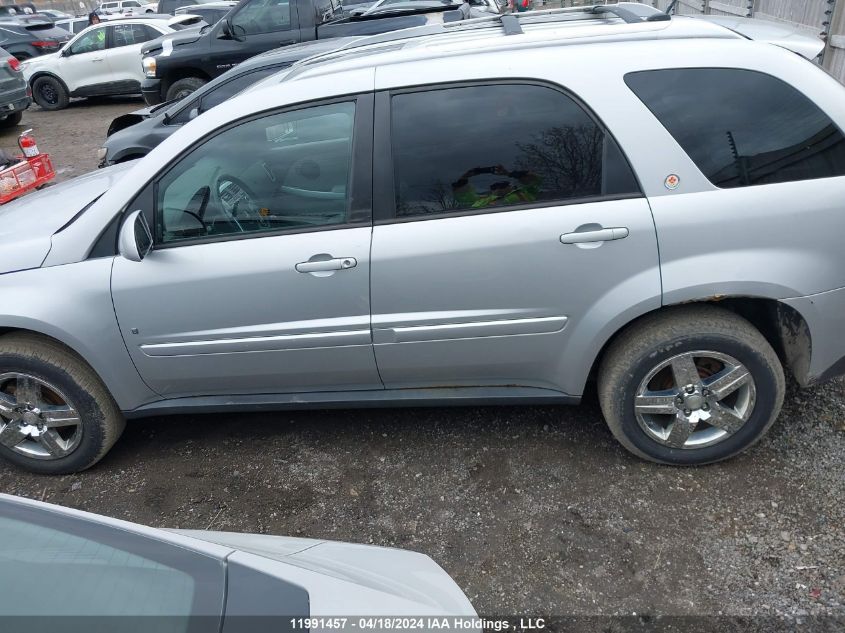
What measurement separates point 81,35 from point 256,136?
1286 cm

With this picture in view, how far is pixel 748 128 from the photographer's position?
256 cm

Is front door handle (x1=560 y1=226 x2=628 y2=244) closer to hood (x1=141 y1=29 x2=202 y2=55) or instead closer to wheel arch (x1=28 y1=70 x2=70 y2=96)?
hood (x1=141 y1=29 x2=202 y2=55)

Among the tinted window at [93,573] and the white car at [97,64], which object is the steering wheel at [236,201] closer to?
the tinted window at [93,573]

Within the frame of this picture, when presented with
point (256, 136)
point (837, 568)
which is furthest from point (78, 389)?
point (837, 568)

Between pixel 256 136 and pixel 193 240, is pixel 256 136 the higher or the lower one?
the higher one

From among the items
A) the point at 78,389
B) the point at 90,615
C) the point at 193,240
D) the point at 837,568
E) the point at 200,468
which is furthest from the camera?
the point at 200,468

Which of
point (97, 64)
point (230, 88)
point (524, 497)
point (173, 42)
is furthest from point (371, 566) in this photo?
point (97, 64)

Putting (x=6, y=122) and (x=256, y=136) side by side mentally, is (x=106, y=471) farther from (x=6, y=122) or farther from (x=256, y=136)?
(x=6, y=122)

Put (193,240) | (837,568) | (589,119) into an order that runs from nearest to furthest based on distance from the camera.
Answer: (837,568) → (589,119) → (193,240)

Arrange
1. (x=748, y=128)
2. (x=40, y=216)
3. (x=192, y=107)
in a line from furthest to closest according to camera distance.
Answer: (x=192, y=107)
(x=40, y=216)
(x=748, y=128)

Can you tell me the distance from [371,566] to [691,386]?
1710 millimetres

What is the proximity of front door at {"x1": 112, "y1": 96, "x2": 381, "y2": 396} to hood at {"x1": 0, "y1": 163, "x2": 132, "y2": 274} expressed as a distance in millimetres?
498

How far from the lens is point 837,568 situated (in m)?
2.41

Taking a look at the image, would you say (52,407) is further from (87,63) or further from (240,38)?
(87,63)
